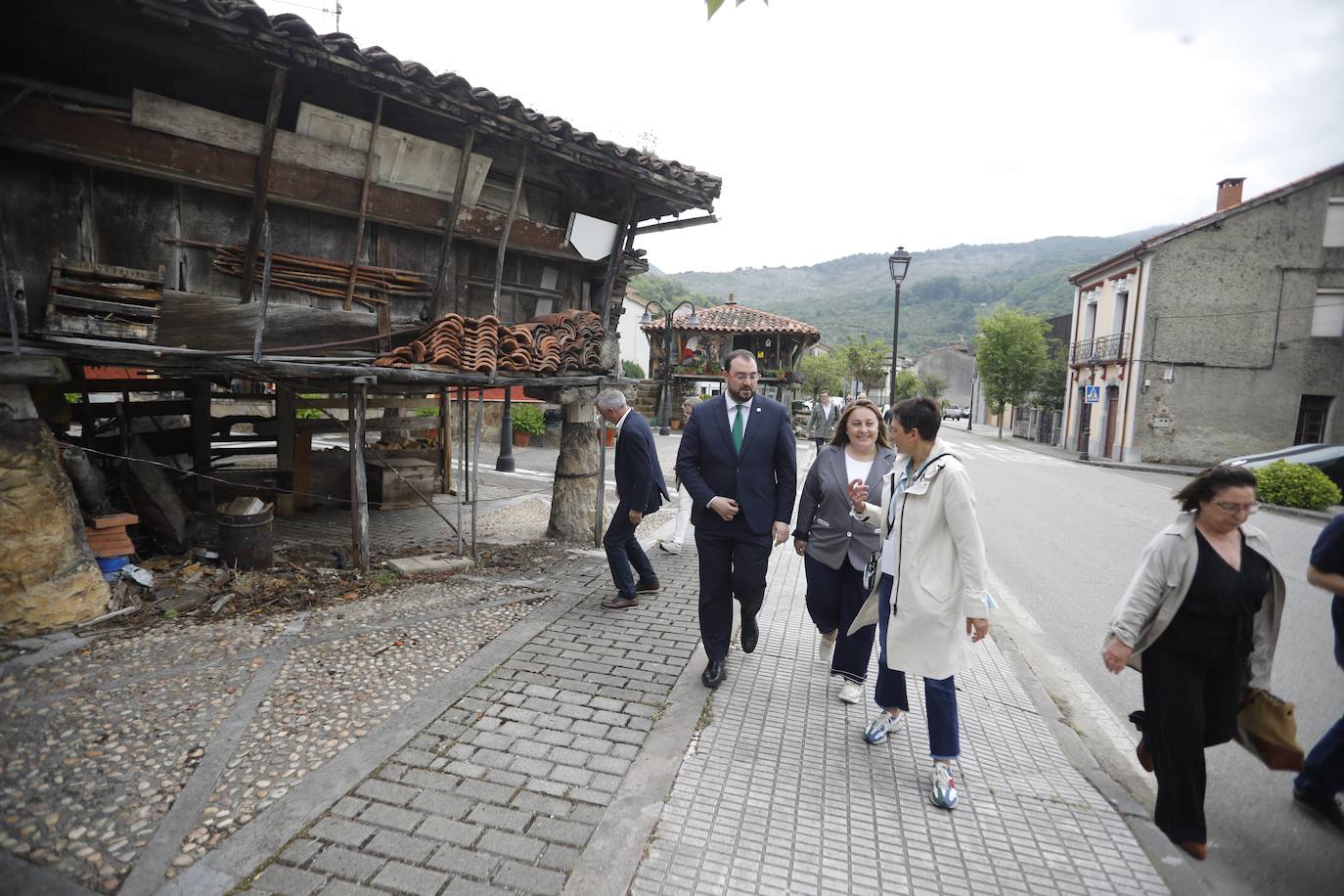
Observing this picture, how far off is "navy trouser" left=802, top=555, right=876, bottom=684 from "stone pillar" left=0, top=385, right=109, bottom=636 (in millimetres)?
5211

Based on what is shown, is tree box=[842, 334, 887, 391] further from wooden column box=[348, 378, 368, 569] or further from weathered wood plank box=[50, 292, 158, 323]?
weathered wood plank box=[50, 292, 158, 323]

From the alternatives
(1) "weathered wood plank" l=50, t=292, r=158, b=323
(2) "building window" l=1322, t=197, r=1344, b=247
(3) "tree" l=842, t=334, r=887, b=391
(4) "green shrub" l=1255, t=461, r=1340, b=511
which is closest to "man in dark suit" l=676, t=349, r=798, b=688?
(1) "weathered wood plank" l=50, t=292, r=158, b=323

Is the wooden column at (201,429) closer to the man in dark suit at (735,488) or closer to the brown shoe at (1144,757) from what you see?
the man in dark suit at (735,488)

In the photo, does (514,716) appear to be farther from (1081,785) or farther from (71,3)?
(71,3)

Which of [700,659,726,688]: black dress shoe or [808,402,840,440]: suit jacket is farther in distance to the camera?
[808,402,840,440]: suit jacket

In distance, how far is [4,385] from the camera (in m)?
4.85

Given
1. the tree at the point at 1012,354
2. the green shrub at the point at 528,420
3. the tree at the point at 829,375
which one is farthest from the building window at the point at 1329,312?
the tree at the point at 829,375

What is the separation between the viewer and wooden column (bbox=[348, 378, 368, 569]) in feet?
20.9

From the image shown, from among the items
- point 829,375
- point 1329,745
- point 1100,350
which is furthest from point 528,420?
point 829,375

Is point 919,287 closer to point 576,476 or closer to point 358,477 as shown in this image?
point 576,476

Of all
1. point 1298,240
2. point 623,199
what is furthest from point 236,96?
point 1298,240

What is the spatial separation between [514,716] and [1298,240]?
3081cm

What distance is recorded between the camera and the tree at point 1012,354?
34250 millimetres

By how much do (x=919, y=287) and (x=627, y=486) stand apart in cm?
13234
